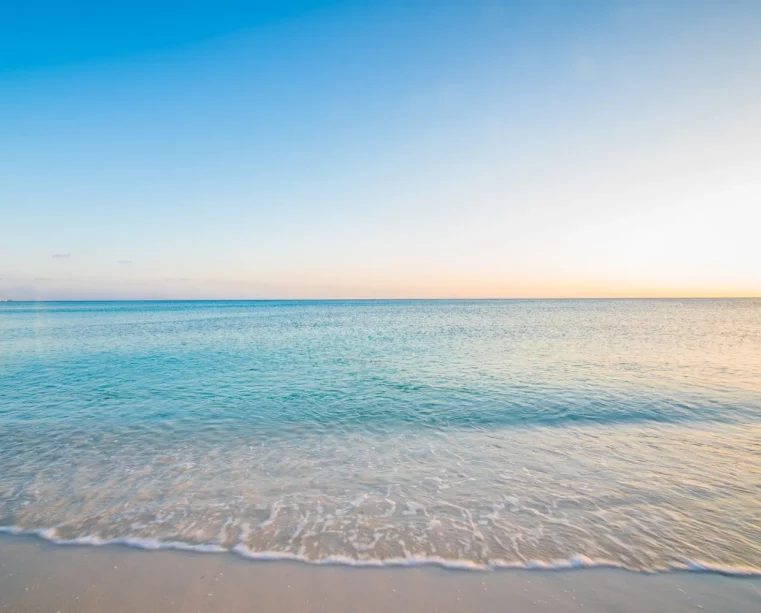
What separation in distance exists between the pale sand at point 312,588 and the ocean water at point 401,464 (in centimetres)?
30

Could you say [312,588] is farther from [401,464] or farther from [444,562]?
[401,464]

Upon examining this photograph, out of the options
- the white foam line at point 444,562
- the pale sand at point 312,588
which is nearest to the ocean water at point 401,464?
the white foam line at point 444,562

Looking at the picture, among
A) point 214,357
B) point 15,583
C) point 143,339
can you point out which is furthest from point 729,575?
point 143,339

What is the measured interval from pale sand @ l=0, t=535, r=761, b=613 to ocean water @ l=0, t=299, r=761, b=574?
299 mm

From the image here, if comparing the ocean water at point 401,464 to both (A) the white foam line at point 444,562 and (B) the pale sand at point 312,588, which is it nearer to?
(A) the white foam line at point 444,562

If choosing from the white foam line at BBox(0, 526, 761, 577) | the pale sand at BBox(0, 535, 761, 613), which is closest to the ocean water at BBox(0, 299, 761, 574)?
the white foam line at BBox(0, 526, 761, 577)

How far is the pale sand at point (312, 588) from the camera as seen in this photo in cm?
466

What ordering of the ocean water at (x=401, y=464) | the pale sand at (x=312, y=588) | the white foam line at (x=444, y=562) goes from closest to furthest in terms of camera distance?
1. the pale sand at (x=312, y=588)
2. the white foam line at (x=444, y=562)
3. the ocean water at (x=401, y=464)

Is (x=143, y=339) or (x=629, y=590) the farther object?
(x=143, y=339)

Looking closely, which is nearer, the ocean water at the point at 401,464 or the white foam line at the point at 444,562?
the white foam line at the point at 444,562

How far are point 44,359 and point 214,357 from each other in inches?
408

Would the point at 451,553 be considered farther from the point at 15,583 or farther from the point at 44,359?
the point at 44,359

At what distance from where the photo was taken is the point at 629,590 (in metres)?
4.99

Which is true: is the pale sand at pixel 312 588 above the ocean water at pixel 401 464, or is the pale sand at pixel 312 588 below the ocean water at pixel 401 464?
above
